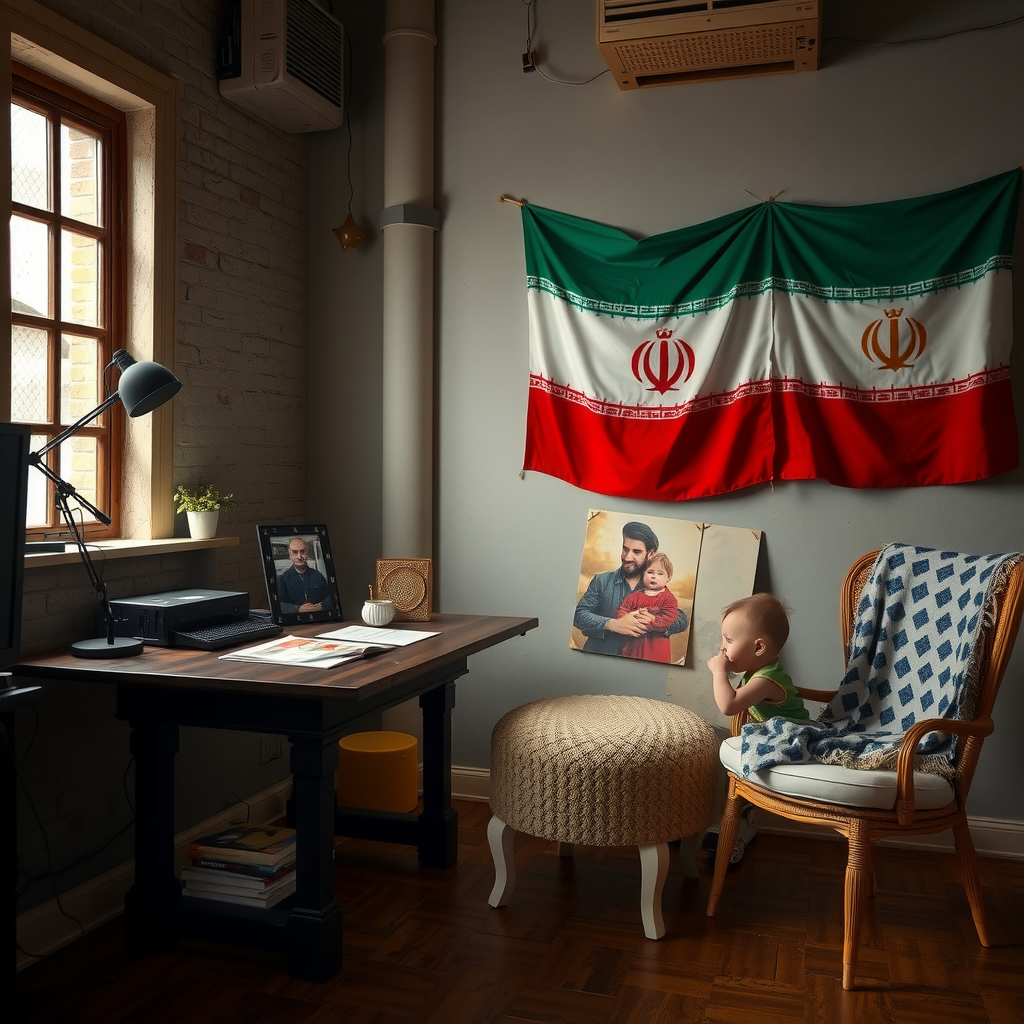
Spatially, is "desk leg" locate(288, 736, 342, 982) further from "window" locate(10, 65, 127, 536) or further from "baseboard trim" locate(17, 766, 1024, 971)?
"window" locate(10, 65, 127, 536)

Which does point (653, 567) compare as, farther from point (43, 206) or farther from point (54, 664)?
point (43, 206)

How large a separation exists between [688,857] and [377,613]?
1.19 metres

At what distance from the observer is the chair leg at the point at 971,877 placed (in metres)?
2.56

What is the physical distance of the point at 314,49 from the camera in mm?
3426

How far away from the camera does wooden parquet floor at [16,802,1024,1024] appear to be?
2234mm

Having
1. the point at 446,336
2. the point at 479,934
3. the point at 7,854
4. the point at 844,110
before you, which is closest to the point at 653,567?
the point at 446,336

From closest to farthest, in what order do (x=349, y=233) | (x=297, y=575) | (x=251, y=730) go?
1. (x=251, y=730)
2. (x=297, y=575)
3. (x=349, y=233)

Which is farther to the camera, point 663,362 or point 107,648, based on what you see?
point 663,362

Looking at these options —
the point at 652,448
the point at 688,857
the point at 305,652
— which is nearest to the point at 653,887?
the point at 688,857

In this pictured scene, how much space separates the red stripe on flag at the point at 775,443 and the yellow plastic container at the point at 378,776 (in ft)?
3.75

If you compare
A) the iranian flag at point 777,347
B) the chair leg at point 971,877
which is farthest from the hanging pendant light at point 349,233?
the chair leg at point 971,877

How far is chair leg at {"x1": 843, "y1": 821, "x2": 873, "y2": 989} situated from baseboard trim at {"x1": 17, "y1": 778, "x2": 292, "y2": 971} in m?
1.95

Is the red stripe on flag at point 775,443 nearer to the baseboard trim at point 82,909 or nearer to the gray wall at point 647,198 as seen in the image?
the gray wall at point 647,198

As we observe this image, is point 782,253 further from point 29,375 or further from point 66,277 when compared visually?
point 29,375
